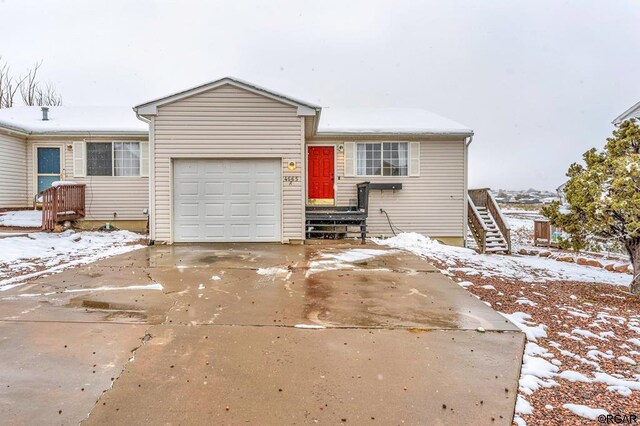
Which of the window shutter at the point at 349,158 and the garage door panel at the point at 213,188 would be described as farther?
the window shutter at the point at 349,158

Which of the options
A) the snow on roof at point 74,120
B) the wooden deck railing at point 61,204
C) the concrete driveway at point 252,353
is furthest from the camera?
the snow on roof at point 74,120

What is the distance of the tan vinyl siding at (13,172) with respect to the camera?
37.8 feet

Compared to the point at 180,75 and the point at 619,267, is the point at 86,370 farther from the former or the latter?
the point at 180,75

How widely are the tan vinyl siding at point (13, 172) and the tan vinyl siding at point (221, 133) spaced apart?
6193 mm

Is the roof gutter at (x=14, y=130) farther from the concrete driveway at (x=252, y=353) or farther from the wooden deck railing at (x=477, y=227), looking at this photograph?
the wooden deck railing at (x=477, y=227)

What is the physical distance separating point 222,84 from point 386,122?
19.1 feet

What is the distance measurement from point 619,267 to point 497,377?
9514 millimetres

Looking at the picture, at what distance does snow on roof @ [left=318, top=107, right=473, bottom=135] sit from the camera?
1173cm

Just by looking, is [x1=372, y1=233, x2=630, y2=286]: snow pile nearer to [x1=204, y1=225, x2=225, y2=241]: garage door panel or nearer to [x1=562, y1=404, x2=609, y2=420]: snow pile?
[x1=204, y1=225, x2=225, y2=241]: garage door panel

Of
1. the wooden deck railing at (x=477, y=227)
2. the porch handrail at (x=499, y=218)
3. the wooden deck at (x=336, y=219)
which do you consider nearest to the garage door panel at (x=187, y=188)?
the wooden deck at (x=336, y=219)

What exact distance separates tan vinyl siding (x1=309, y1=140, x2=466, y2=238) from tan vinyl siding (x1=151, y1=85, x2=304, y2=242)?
303 cm

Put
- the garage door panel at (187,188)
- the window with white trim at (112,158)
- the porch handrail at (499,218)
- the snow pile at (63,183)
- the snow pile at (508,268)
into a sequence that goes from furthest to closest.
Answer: the window with white trim at (112,158) → the porch handrail at (499,218) → the snow pile at (63,183) → the garage door panel at (187,188) → the snow pile at (508,268)

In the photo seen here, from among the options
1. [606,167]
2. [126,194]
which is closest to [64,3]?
[126,194]

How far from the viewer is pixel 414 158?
39.8 ft
